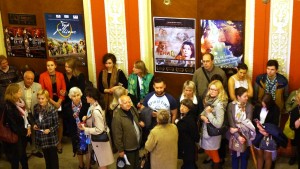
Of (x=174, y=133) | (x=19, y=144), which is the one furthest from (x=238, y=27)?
(x=19, y=144)

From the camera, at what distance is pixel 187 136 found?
6.80 metres

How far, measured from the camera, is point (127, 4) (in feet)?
27.9

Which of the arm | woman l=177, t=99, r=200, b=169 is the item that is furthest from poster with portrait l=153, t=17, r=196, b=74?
woman l=177, t=99, r=200, b=169

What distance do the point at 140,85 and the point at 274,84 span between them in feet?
7.23

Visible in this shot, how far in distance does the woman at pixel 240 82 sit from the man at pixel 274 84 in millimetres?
189

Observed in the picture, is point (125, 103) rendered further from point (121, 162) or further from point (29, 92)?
point (29, 92)

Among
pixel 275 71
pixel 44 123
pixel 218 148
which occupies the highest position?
pixel 275 71

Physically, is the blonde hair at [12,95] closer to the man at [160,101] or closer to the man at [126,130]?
the man at [126,130]

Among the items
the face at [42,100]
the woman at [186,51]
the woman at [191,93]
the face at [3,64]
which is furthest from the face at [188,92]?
the face at [3,64]

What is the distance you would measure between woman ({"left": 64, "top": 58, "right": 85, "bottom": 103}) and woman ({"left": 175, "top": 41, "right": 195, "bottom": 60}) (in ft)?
5.76

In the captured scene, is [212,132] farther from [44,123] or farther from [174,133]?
[44,123]

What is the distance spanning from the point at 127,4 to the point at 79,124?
8.13ft

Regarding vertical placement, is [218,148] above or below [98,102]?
below

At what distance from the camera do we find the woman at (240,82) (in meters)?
7.62
